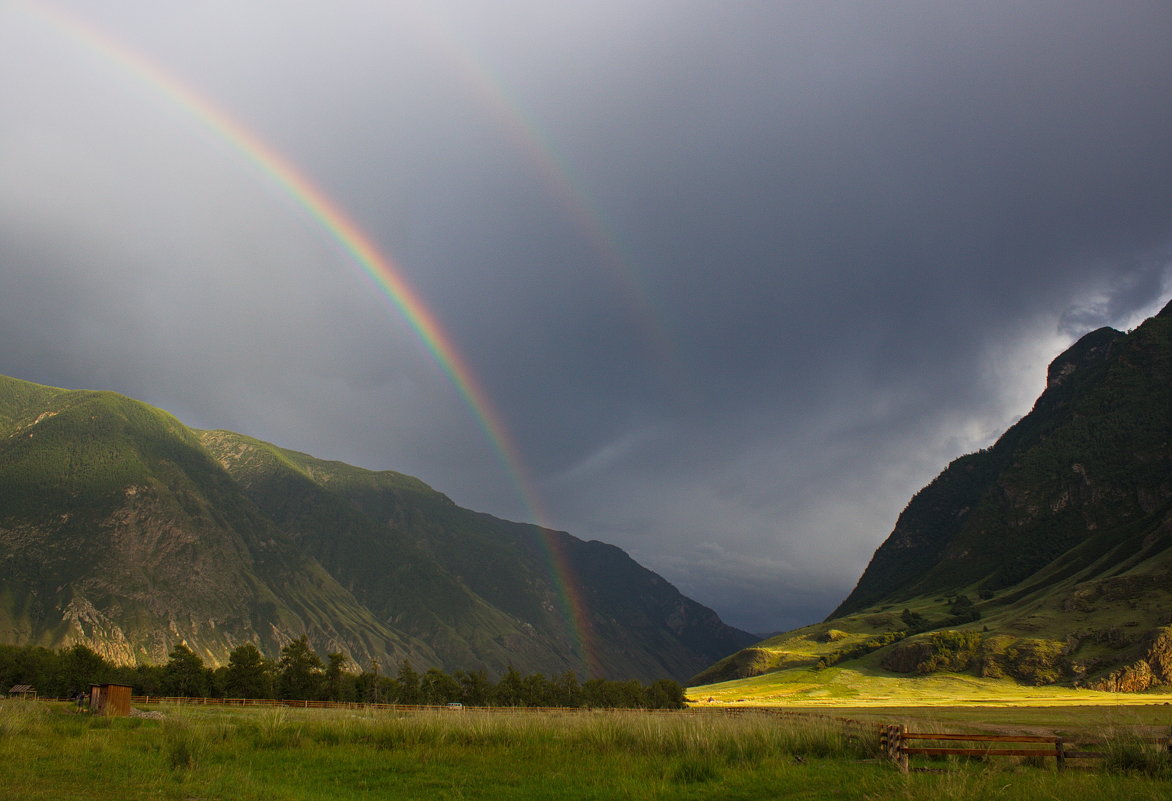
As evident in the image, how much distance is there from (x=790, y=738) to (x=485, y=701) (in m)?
95.8

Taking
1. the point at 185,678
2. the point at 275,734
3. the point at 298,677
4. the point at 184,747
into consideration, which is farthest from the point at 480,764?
the point at 185,678

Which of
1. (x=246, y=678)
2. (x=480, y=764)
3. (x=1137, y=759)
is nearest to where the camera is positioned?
(x=1137, y=759)

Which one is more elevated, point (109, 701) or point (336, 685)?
point (109, 701)

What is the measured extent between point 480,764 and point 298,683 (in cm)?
9380

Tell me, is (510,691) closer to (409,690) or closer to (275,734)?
(409,690)

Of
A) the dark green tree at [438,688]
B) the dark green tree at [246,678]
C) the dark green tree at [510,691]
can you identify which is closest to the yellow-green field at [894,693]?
the dark green tree at [510,691]

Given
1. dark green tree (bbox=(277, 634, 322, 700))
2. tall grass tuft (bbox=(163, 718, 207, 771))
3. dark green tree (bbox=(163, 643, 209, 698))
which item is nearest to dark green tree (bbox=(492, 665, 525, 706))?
dark green tree (bbox=(277, 634, 322, 700))

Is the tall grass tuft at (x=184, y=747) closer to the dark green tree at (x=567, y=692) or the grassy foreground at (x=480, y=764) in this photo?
the grassy foreground at (x=480, y=764)

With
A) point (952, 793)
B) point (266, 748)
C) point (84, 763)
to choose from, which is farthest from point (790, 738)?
point (84, 763)

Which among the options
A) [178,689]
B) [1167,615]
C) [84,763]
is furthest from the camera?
[1167,615]

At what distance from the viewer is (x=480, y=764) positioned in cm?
2203

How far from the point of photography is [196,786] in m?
17.0

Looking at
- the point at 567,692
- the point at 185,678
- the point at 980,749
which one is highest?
the point at 185,678

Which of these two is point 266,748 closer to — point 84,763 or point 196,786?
point 84,763
